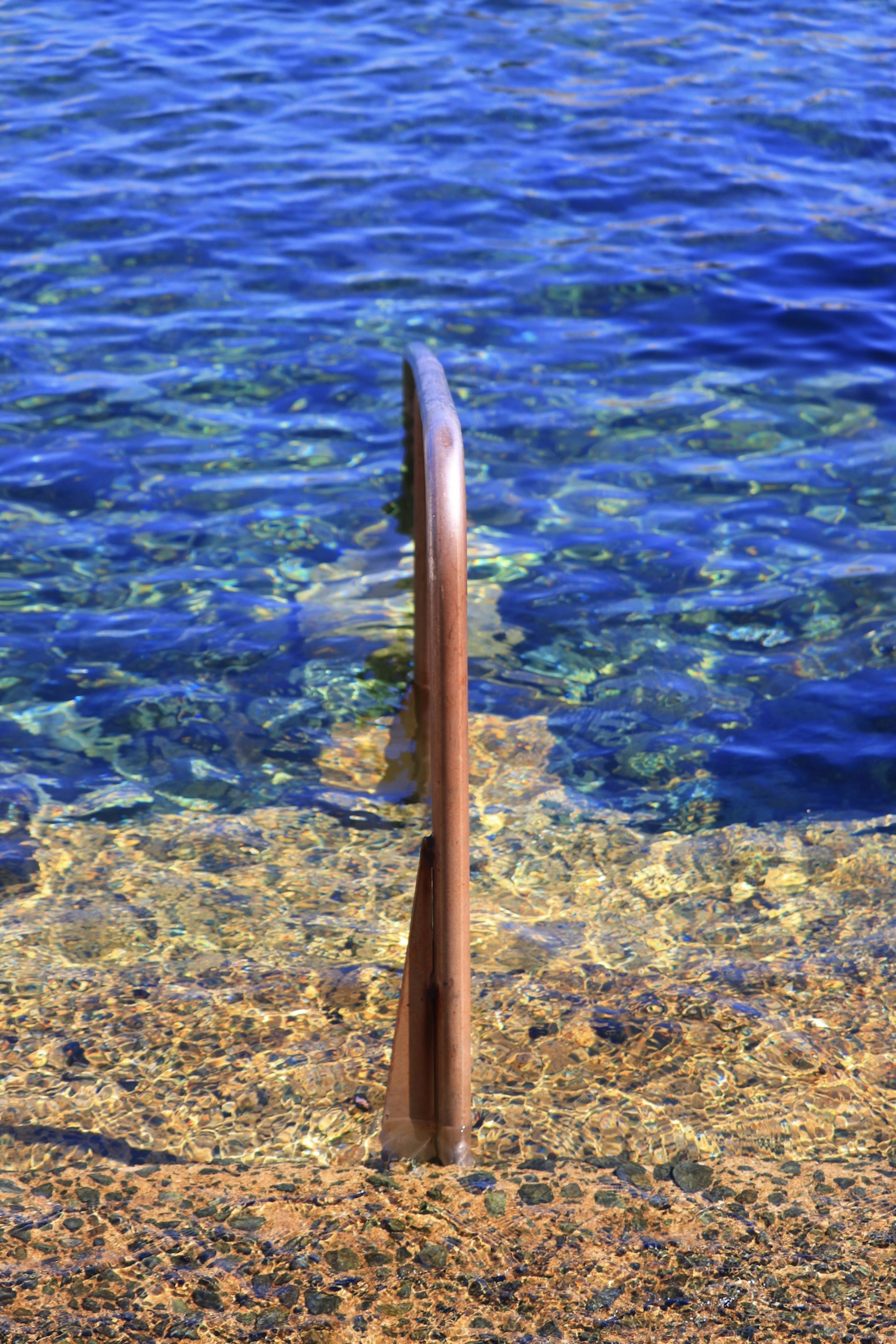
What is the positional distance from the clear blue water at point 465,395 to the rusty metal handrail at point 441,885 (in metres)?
1.64

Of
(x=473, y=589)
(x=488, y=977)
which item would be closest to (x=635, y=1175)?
(x=488, y=977)

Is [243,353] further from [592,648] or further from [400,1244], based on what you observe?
[400,1244]

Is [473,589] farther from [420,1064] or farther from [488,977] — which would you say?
[420,1064]

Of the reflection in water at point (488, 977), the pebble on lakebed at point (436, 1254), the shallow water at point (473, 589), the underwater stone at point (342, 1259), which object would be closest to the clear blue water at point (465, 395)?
the shallow water at point (473, 589)

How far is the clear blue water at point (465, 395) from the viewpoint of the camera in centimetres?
443

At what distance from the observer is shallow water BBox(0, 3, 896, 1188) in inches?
117

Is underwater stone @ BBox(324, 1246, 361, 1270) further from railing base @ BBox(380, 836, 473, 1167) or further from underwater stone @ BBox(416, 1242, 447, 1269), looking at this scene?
railing base @ BBox(380, 836, 473, 1167)

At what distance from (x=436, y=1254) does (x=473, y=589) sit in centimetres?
299

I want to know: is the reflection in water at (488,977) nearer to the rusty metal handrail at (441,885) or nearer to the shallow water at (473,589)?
the shallow water at (473,589)

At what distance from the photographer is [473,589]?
5.02 m

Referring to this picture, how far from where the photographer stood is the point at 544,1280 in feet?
7.51

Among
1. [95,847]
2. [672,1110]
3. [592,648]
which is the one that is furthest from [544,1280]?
[592,648]

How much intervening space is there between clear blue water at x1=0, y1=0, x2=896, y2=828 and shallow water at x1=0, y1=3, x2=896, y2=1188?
0.02m

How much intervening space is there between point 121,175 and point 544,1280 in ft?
25.0
